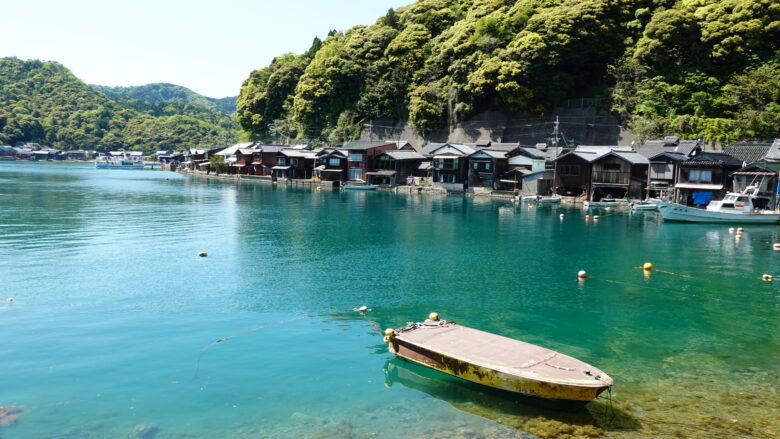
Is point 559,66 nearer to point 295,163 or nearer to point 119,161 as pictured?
point 295,163

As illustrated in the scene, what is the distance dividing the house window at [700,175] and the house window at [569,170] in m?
14.0

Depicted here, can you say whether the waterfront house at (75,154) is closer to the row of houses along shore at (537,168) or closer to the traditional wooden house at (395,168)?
the row of houses along shore at (537,168)

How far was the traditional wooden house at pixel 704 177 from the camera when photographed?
53656 mm

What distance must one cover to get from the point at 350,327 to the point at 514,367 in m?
7.23

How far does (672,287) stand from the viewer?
79.2 ft

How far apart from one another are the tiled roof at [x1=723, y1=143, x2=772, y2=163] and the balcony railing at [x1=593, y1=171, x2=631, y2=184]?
10626mm

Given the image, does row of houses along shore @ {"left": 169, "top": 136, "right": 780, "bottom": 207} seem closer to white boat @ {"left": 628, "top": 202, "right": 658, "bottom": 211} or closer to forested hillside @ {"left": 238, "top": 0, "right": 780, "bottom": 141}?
white boat @ {"left": 628, "top": 202, "right": 658, "bottom": 211}

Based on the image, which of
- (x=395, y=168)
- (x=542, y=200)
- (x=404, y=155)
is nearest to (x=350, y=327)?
(x=542, y=200)

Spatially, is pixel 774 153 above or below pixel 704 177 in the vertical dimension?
above

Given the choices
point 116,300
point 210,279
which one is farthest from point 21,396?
point 210,279

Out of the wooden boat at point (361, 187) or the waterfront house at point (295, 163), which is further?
the waterfront house at point (295, 163)

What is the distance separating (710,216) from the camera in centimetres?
4838

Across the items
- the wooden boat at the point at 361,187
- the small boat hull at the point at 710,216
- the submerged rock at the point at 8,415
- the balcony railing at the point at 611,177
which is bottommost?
the submerged rock at the point at 8,415

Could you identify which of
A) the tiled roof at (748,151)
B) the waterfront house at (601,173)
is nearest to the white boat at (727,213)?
the tiled roof at (748,151)
